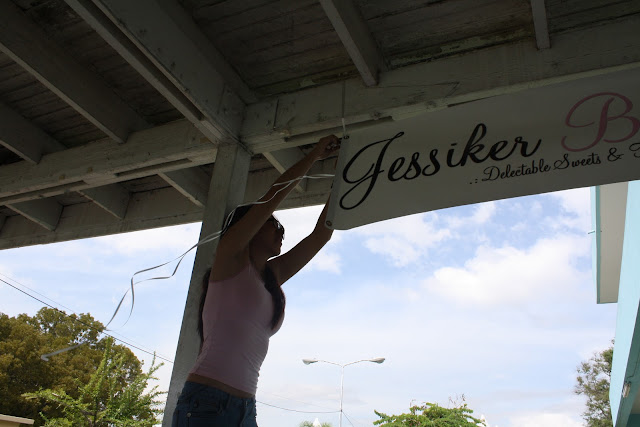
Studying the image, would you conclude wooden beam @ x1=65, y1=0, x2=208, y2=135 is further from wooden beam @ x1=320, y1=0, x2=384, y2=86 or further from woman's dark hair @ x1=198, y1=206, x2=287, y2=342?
woman's dark hair @ x1=198, y1=206, x2=287, y2=342

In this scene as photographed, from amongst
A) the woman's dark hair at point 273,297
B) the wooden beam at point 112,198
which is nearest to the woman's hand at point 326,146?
the woman's dark hair at point 273,297

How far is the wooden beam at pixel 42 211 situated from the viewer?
4344 millimetres

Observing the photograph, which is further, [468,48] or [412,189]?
[468,48]

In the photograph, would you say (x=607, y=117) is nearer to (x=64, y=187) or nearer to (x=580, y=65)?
(x=580, y=65)

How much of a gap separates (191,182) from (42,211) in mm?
1779

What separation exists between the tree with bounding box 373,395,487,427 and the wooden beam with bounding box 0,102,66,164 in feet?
54.4

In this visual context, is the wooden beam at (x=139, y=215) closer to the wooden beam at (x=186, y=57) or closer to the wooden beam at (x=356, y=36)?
the wooden beam at (x=186, y=57)

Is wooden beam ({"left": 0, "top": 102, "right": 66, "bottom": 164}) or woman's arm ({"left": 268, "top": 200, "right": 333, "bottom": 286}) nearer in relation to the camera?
woman's arm ({"left": 268, "top": 200, "right": 333, "bottom": 286})

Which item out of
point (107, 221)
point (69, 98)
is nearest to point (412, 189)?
point (69, 98)

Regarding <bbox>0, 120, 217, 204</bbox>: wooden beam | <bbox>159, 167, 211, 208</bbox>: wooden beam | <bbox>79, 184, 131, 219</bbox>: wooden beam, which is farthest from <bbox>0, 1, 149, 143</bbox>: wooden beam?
<bbox>79, 184, 131, 219</bbox>: wooden beam

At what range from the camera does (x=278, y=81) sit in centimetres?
291

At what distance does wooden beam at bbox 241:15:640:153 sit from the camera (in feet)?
7.32

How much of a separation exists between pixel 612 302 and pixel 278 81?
1207 cm

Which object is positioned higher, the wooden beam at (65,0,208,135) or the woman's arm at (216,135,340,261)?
the wooden beam at (65,0,208,135)
